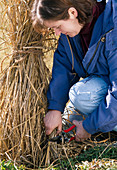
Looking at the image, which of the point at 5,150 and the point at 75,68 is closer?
the point at 5,150

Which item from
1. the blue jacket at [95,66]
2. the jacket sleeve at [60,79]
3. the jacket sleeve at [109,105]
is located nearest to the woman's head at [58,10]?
the blue jacket at [95,66]

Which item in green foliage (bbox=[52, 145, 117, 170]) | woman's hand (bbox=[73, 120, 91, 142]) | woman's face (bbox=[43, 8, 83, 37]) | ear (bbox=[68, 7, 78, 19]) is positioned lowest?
green foliage (bbox=[52, 145, 117, 170])

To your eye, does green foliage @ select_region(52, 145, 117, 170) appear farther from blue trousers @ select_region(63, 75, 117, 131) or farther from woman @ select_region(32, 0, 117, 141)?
blue trousers @ select_region(63, 75, 117, 131)

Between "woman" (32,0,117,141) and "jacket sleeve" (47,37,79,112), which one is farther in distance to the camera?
"jacket sleeve" (47,37,79,112)

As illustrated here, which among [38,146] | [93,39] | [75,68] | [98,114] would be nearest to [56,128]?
[38,146]

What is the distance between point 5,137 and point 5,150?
9 cm

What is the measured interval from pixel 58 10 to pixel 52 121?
73cm

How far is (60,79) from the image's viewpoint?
77.2 inches

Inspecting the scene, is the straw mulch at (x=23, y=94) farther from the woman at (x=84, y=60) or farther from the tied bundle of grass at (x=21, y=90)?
the woman at (x=84, y=60)

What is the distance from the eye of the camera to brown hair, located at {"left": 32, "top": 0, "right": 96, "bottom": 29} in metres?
1.56

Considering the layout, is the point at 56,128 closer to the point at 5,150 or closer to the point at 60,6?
the point at 5,150

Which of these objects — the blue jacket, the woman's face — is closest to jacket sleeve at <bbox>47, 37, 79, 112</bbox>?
the blue jacket

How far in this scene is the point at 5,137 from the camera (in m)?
1.80

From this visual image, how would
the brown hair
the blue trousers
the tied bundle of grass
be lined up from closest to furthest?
the brown hair < the tied bundle of grass < the blue trousers
